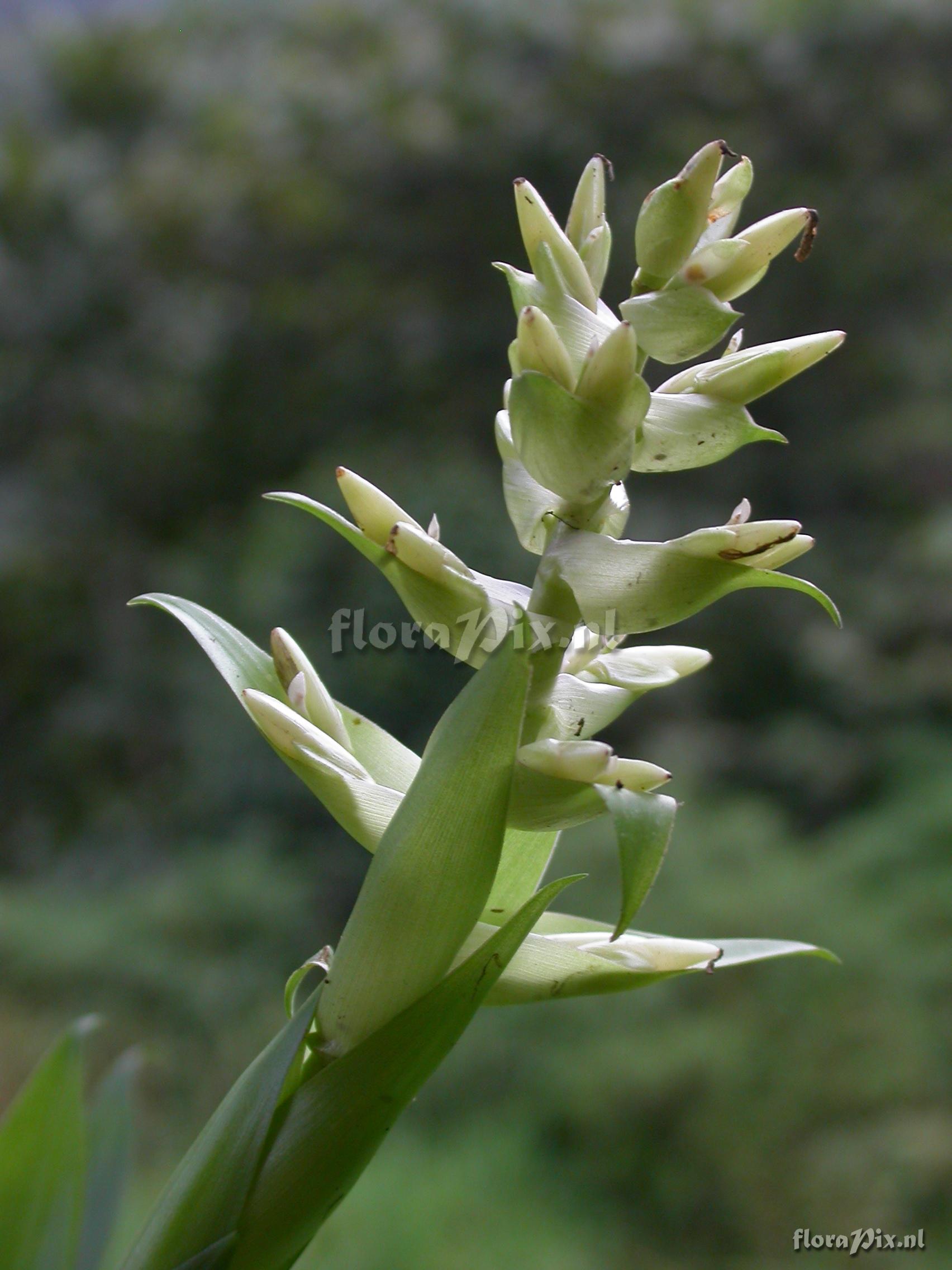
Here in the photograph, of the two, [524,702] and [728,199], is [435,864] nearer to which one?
[524,702]

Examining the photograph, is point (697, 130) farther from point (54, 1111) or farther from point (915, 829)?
point (54, 1111)

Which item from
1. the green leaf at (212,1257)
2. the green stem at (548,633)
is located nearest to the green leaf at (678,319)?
the green stem at (548,633)

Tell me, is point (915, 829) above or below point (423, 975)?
below

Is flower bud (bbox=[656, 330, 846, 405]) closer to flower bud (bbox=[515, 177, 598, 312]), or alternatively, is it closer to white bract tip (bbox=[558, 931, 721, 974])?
flower bud (bbox=[515, 177, 598, 312])

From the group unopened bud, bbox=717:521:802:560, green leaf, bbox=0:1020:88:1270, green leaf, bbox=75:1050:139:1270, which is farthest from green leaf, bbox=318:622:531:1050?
green leaf, bbox=75:1050:139:1270

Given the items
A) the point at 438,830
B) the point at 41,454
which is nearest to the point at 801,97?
the point at 41,454

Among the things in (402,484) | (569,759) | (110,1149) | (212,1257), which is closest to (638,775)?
(569,759)

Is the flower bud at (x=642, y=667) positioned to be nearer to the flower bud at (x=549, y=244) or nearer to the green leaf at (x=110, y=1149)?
the flower bud at (x=549, y=244)
